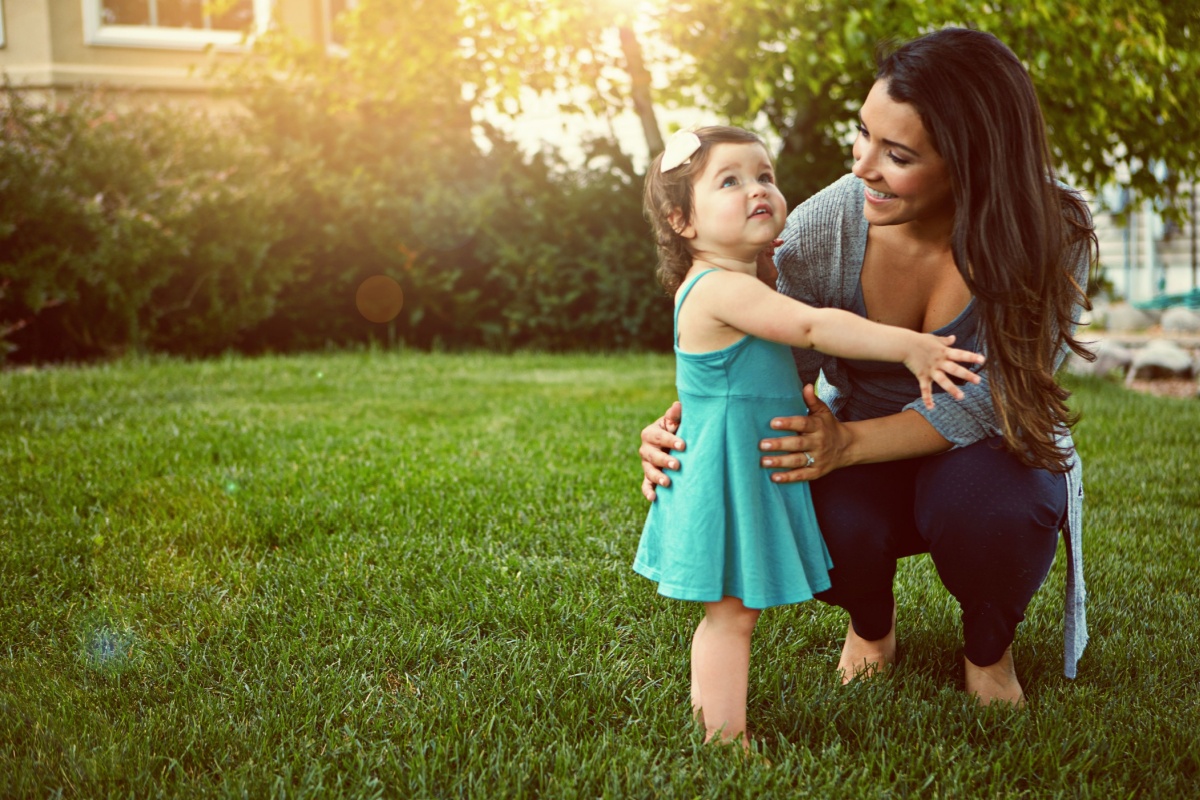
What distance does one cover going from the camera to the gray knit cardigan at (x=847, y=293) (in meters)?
2.15

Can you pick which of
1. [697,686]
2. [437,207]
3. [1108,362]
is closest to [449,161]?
[437,207]

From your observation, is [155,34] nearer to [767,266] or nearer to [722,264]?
[767,266]

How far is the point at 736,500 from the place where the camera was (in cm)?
188

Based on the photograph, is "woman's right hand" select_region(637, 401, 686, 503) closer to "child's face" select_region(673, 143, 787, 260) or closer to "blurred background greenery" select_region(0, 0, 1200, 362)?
"child's face" select_region(673, 143, 787, 260)

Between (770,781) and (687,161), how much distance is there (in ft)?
3.76

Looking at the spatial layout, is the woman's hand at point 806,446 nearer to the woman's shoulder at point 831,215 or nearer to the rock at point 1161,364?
the woman's shoulder at point 831,215

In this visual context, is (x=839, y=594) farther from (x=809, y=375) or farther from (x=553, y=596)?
(x=553, y=596)

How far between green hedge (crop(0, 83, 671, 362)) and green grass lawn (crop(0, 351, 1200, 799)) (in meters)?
3.70

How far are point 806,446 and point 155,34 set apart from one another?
1252cm

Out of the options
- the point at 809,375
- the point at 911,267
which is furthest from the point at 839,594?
the point at 911,267

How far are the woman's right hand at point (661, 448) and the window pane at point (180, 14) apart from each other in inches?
488

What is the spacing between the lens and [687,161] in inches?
76.7

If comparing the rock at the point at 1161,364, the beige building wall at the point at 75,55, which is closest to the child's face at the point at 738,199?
the rock at the point at 1161,364

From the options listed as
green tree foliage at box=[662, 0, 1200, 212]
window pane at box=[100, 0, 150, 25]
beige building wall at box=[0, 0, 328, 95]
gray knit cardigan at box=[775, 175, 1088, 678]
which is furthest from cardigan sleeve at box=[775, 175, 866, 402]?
window pane at box=[100, 0, 150, 25]
